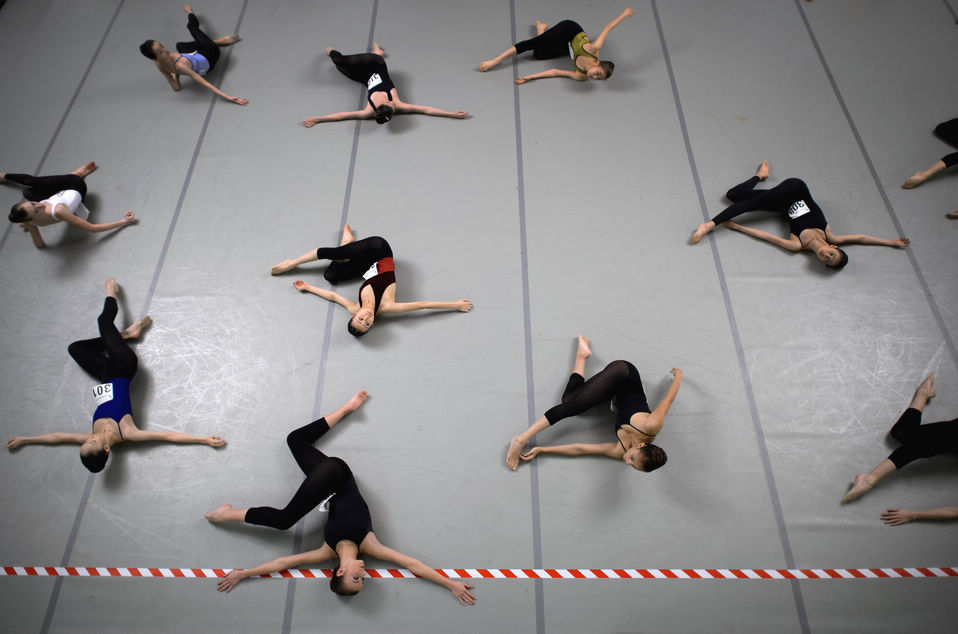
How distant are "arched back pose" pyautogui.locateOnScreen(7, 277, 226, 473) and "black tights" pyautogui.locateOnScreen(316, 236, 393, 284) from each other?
1.53m

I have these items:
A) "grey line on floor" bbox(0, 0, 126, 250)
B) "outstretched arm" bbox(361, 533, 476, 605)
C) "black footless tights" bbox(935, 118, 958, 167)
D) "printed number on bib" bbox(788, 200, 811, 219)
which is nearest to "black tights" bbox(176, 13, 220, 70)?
"grey line on floor" bbox(0, 0, 126, 250)

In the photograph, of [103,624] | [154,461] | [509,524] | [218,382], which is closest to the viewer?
[103,624]

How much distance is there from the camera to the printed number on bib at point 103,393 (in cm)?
420

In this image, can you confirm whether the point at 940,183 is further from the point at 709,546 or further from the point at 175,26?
the point at 175,26

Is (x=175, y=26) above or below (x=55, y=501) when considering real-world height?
above

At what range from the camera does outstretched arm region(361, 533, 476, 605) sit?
3682 millimetres

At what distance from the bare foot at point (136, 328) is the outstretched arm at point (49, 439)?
81 centimetres

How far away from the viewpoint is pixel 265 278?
4887 mm

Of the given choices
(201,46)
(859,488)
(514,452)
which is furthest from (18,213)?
(859,488)

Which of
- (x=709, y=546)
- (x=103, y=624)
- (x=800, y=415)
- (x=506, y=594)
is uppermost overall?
(x=800, y=415)

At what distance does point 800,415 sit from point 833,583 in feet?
3.64

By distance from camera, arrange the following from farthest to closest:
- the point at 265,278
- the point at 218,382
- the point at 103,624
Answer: the point at 265,278
the point at 218,382
the point at 103,624

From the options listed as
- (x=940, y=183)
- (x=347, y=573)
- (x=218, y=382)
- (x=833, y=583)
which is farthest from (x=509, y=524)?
(x=940, y=183)

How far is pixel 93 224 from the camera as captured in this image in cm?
510
